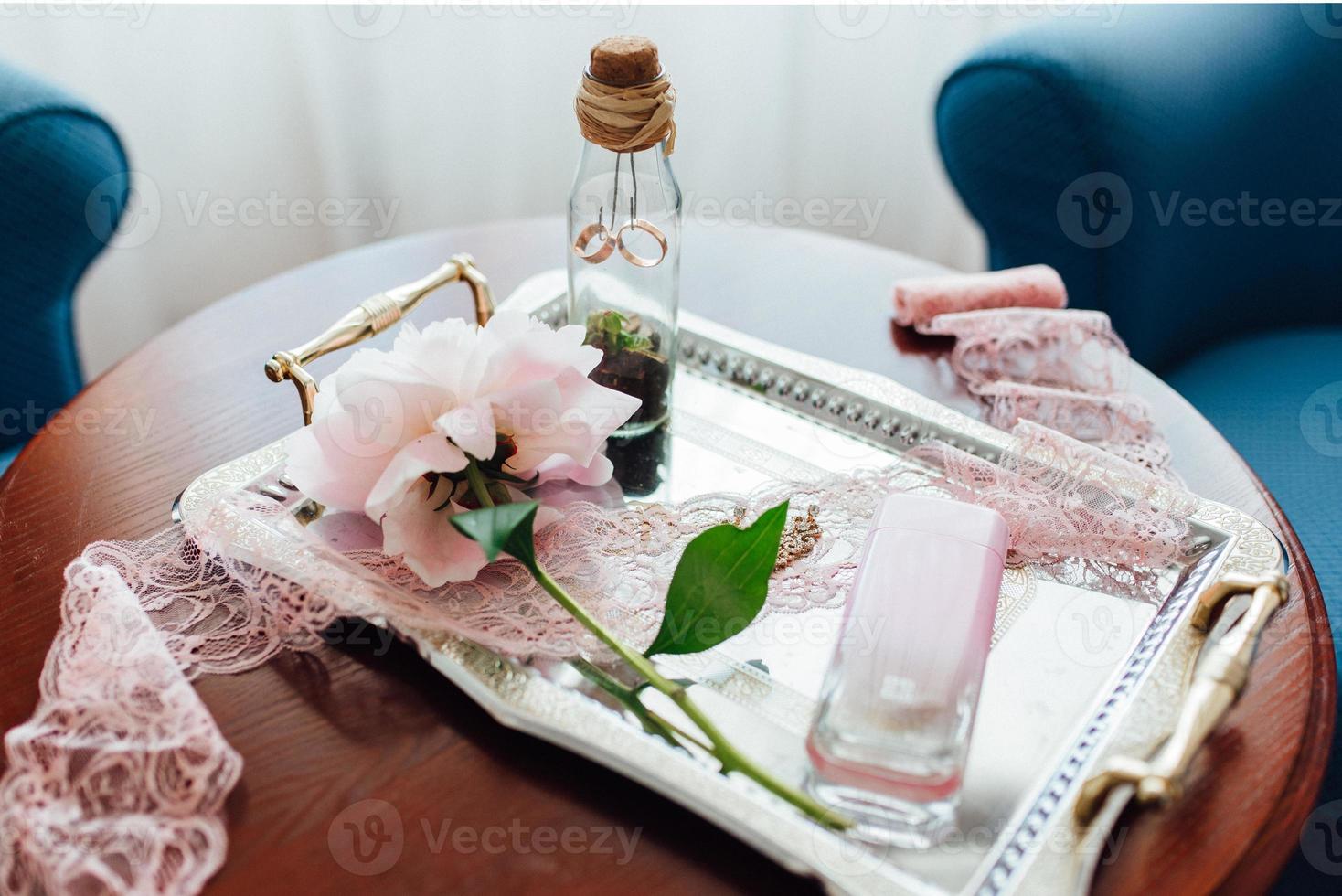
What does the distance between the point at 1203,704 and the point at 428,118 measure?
4.13 ft

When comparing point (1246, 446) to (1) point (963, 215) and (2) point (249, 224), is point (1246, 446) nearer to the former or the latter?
(1) point (963, 215)

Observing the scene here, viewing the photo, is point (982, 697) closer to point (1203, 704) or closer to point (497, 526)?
point (1203, 704)

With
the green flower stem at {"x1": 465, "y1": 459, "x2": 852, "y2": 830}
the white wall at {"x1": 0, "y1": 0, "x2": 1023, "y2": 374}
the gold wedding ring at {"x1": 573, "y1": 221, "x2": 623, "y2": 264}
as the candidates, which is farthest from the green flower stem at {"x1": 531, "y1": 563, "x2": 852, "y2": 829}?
the white wall at {"x1": 0, "y1": 0, "x2": 1023, "y2": 374}

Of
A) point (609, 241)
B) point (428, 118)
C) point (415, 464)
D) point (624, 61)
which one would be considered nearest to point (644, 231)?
point (609, 241)

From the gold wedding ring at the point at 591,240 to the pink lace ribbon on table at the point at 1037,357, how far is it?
0.26 meters

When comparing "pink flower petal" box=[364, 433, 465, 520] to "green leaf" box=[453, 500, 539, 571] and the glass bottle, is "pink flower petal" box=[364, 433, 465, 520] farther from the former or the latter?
the glass bottle

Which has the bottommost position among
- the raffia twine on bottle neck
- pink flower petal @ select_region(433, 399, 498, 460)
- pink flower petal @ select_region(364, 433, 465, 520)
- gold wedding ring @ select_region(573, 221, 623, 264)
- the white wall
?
the white wall

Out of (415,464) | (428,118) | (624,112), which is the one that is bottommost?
(428,118)

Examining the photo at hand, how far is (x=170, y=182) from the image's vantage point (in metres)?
1.51

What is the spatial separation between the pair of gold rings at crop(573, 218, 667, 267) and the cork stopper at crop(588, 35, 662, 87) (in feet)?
0.37

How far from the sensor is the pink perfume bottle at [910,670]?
0.52 metres

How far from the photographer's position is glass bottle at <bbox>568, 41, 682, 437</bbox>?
28.6 inches

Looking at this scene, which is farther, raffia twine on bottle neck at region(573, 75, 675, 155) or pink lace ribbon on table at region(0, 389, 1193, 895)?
raffia twine on bottle neck at region(573, 75, 675, 155)

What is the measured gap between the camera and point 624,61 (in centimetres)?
63
